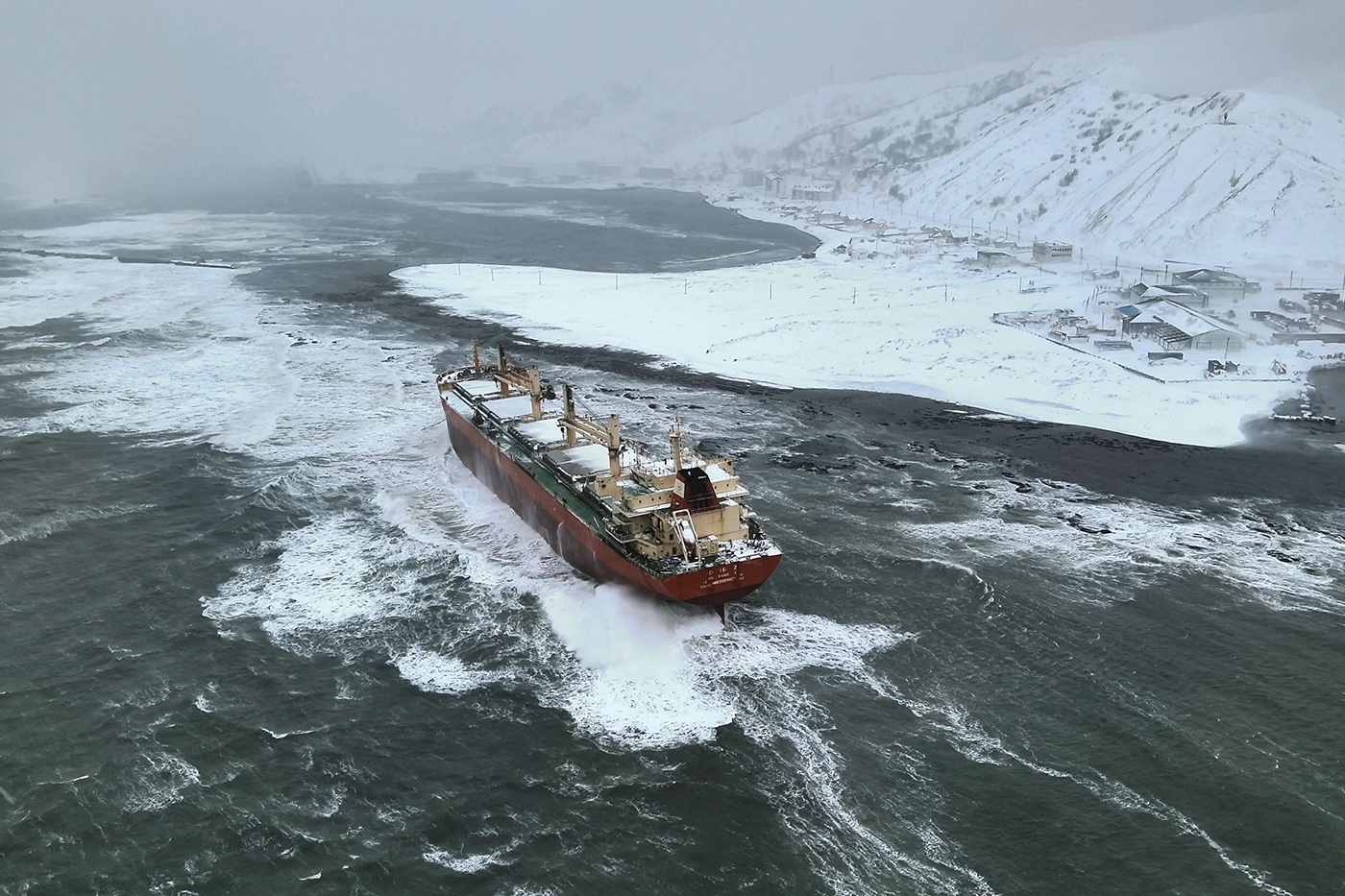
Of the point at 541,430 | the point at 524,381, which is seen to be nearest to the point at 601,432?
the point at 541,430

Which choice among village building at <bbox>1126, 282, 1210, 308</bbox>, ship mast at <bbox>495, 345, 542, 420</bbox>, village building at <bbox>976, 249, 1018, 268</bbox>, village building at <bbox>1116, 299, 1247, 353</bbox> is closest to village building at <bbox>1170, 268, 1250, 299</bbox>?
village building at <bbox>1126, 282, 1210, 308</bbox>

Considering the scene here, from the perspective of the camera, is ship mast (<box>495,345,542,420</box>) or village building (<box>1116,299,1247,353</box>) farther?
village building (<box>1116,299,1247,353</box>)

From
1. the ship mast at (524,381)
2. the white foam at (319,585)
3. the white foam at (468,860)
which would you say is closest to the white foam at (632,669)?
the white foam at (468,860)

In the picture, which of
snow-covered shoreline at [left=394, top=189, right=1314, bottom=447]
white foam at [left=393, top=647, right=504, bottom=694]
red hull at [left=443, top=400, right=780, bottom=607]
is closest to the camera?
white foam at [left=393, top=647, right=504, bottom=694]

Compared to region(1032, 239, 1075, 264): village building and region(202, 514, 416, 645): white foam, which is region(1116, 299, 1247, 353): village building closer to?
region(1032, 239, 1075, 264): village building

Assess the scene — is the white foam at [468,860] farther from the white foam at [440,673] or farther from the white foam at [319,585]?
the white foam at [319,585]
